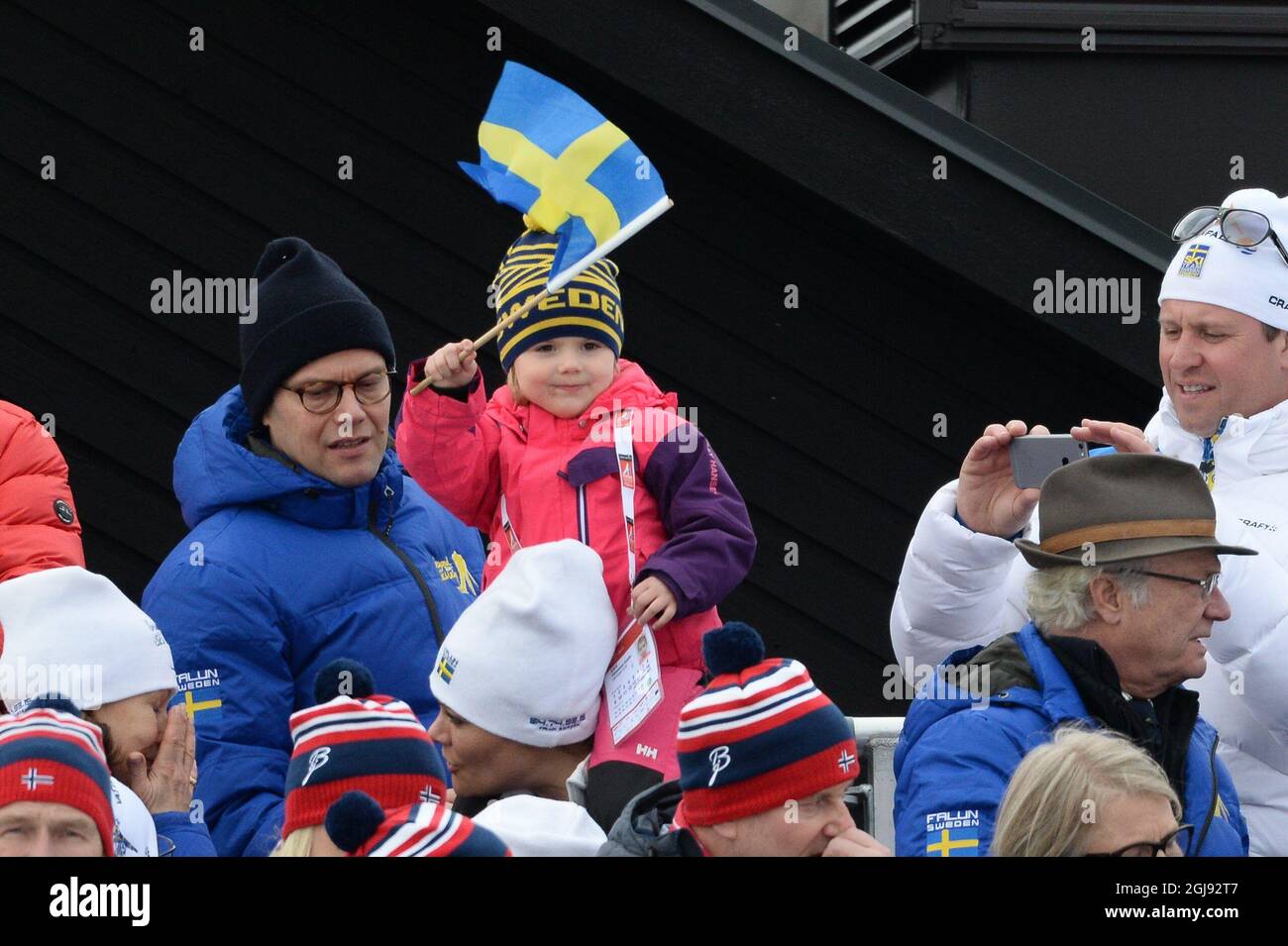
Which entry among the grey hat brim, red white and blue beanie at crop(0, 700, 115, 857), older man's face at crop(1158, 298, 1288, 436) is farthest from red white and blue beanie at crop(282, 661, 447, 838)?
older man's face at crop(1158, 298, 1288, 436)

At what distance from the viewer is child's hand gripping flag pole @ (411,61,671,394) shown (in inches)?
168

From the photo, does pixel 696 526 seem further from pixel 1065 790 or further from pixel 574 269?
pixel 1065 790

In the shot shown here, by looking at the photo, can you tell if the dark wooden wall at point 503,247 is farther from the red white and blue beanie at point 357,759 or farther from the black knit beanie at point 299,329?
the red white and blue beanie at point 357,759

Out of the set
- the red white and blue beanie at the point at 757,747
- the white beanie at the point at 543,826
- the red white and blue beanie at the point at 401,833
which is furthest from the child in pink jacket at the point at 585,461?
the red white and blue beanie at the point at 401,833

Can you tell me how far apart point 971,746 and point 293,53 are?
3.63 metres

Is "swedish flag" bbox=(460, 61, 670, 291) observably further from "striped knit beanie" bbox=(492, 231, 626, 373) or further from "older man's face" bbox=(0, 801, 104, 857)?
"older man's face" bbox=(0, 801, 104, 857)

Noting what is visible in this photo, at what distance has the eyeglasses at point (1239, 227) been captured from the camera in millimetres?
4242

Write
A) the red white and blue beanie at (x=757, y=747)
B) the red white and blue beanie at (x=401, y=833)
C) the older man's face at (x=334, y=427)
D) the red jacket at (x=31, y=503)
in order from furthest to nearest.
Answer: the red jacket at (x=31, y=503) < the older man's face at (x=334, y=427) < the red white and blue beanie at (x=757, y=747) < the red white and blue beanie at (x=401, y=833)

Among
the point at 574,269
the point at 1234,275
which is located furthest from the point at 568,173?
the point at 1234,275

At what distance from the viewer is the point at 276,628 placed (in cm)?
389

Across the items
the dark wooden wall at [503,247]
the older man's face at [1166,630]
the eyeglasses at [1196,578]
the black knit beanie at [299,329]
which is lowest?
the older man's face at [1166,630]

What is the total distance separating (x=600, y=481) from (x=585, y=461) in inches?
2.4

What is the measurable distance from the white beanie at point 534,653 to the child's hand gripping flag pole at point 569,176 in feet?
2.04
